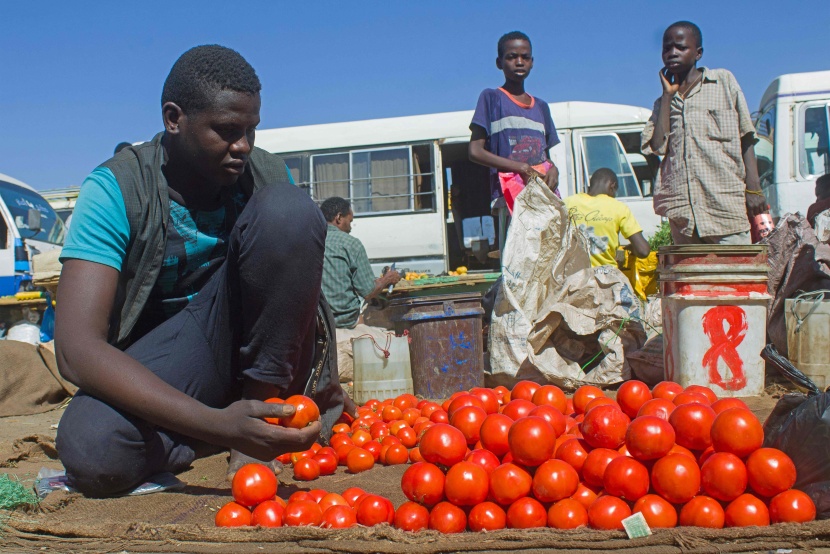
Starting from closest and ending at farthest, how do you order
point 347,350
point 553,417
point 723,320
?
point 553,417
point 723,320
point 347,350

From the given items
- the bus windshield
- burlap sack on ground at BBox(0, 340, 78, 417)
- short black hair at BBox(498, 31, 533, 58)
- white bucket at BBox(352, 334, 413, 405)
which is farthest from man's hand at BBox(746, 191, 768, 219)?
the bus windshield

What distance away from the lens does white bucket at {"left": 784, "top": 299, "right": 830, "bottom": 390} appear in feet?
13.4

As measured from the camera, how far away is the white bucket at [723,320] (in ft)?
13.1

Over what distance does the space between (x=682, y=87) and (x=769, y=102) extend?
19.2ft

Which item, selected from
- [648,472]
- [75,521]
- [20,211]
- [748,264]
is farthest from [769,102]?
[20,211]

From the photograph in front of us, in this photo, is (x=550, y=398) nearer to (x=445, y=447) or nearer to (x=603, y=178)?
(x=445, y=447)

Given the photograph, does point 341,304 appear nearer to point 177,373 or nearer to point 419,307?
point 419,307

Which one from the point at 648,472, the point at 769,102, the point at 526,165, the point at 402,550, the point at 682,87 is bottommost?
the point at 402,550

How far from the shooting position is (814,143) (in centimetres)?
925

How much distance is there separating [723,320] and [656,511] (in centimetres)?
257

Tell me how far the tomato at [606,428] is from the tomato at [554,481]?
0.13m

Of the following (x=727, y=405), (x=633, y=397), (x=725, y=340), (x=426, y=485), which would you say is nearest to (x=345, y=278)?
(x=725, y=340)

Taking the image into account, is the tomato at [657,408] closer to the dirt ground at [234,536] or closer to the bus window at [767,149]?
the dirt ground at [234,536]

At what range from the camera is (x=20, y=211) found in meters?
11.3
